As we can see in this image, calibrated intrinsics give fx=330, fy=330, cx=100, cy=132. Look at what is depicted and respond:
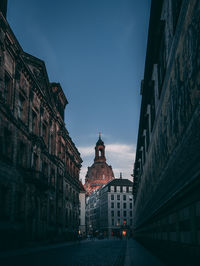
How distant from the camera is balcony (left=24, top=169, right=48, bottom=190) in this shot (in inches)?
1019

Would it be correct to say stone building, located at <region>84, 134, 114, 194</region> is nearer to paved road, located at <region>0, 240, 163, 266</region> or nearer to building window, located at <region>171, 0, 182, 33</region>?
paved road, located at <region>0, 240, 163, 266</region>

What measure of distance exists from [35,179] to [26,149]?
8.37 feet

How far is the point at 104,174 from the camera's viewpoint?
177875 mm

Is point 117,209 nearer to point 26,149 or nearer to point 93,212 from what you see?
point 93,212

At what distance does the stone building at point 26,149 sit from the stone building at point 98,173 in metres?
134

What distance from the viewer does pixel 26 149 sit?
26.7 metres

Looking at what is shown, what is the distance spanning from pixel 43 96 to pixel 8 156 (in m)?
11.2

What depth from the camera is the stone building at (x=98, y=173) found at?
17512 cm

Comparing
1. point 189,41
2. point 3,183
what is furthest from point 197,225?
point 3,183

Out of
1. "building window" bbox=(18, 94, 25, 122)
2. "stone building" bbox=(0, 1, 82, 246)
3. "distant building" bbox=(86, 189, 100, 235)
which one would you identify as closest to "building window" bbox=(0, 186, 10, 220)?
"stone building" bbox=(0, 1, 82, 246)

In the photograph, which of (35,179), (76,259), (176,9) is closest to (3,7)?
(35,179)

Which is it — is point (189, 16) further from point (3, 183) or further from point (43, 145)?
point (43, 145)

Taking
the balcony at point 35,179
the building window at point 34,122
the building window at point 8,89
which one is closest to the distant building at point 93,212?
the balcony at point 35,179

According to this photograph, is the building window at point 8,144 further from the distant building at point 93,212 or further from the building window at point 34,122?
the distant building at point 93,212
